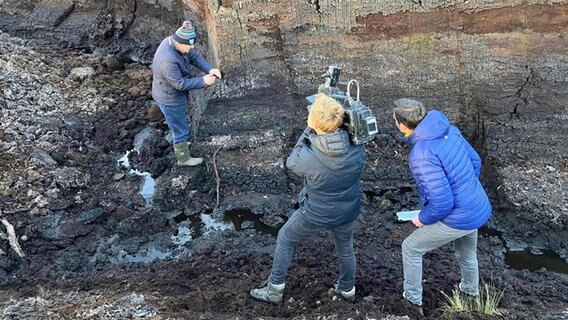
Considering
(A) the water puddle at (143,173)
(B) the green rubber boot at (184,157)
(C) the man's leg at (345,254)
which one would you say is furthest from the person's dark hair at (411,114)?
(A) the water puddle at (143,173)

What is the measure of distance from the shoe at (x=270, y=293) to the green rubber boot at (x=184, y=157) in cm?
228

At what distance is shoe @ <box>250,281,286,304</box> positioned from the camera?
16.3ft

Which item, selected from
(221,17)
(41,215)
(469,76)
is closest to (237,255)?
(41,215)

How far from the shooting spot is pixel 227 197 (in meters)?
6.95

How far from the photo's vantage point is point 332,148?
13.4ft

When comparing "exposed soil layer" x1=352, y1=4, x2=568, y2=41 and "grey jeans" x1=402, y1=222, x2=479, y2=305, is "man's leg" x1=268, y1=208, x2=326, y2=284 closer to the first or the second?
"grey jeans" x1=402, y1=222, x2=479, y2=305

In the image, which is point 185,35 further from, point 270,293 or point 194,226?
point 270,293

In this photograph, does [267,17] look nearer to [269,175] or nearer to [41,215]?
[269,175]

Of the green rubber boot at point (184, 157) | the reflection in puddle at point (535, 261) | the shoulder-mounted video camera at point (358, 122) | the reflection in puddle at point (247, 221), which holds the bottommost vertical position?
the reflection in puddle at point (535, 261)

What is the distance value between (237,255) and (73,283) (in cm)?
151

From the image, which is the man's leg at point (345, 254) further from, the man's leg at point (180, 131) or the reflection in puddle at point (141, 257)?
the man's leg at point (180, 131)

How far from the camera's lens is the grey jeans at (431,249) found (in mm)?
4348

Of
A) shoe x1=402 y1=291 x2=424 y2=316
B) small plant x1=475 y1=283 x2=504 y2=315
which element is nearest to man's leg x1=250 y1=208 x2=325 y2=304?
shoe x1=402 y1=291 x2=424 y2=316

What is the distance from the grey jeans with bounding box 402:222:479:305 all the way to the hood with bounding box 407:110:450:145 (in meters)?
0.63
